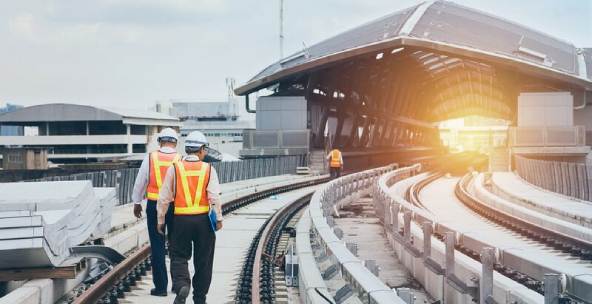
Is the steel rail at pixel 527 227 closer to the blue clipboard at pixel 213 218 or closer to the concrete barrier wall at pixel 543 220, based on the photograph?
the concrete barrier wall at pixel 543 220

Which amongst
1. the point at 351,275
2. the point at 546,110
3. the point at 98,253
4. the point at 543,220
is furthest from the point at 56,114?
the point at 351,275

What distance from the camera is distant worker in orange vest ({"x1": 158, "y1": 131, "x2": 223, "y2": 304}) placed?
785 centimetres

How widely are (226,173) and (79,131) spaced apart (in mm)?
68182

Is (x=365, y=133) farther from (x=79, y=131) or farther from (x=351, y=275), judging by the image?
(x=351, y=275)

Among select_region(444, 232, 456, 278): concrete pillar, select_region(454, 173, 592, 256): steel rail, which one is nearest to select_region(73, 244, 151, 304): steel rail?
select_region(444, 232, 456, 278): concrete pillar

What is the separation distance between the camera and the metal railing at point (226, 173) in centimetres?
2004

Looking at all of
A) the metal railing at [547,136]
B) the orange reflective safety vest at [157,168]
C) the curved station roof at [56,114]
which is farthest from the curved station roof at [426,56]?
the orange reflective safety vest at [157,168]

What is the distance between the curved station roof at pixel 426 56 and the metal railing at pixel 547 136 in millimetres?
3869

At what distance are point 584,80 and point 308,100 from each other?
63.2 ft

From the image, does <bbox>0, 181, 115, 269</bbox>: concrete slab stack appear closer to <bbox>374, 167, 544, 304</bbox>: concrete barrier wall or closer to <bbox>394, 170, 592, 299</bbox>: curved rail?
<bbox>374, 167, 544, 304</bbox>: concrete barrier wall

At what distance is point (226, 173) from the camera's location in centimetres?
3684

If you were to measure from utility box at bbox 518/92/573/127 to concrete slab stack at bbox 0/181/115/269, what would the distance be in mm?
42049

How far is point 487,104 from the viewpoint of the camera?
360ft

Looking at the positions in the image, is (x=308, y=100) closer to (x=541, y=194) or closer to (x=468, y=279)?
(x=541, y=194)
